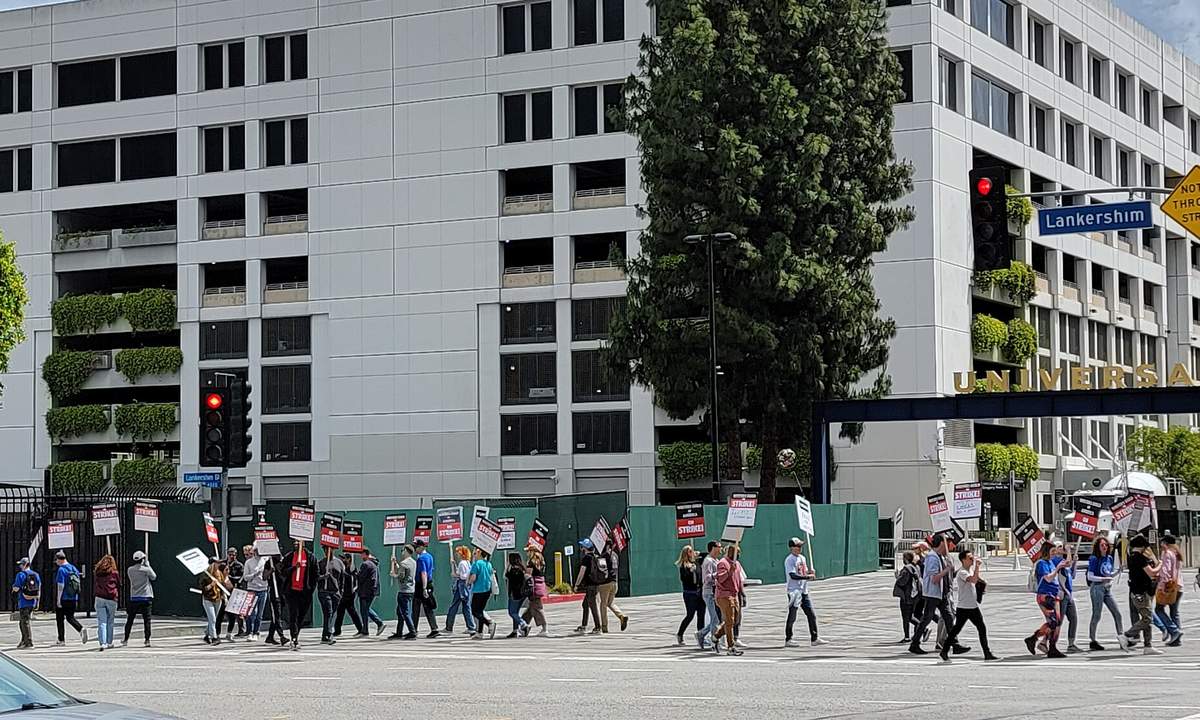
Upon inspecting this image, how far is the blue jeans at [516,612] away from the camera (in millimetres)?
31558

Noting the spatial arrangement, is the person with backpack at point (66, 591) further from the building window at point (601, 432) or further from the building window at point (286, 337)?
the building window at point (286, 337)

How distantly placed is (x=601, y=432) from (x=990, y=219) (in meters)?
44.8

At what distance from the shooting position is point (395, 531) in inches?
1319

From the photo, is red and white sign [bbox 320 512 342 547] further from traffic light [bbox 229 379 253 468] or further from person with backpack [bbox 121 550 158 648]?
traffic light [bbox 229 379 253 468]

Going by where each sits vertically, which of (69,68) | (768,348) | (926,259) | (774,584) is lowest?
(774,584)

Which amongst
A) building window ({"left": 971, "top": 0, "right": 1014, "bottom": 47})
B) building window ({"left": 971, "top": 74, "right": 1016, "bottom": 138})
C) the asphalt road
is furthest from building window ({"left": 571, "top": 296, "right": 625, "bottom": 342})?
the asphalt road

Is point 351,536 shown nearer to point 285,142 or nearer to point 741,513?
point 741,513

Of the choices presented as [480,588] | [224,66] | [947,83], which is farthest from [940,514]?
[224,66]

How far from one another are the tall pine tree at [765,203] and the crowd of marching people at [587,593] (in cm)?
1562

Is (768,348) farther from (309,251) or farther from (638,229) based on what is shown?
(309,251)

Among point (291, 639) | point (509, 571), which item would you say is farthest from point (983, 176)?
point (291, 639)

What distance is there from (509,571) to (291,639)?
4.11 meters

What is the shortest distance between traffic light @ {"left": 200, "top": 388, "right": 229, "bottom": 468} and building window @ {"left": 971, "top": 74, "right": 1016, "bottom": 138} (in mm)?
43703

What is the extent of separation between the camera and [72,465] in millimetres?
71000
